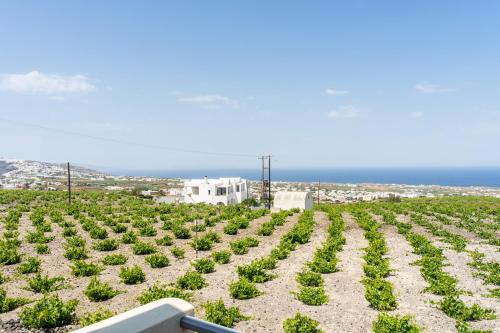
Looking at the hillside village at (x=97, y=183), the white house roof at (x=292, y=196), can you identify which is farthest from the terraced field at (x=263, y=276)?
the hillside village at (x=97, y=183)

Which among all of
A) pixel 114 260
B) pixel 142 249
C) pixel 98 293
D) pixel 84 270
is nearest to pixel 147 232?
pixel 142 249

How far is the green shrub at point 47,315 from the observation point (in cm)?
874

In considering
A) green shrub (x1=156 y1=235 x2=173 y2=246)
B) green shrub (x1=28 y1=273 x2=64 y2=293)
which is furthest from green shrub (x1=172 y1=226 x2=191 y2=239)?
green shrub (x1=28 y1=273 x2=64 y2=293)

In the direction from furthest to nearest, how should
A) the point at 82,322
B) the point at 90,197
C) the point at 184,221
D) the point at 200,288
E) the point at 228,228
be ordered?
the point at 90,197, the point at 184,221, the point at 228,228, the point at 200,288, the point at 82,322

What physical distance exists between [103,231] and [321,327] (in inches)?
625

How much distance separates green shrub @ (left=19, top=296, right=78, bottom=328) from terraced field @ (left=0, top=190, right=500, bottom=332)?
3cm

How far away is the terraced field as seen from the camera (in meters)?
9.33

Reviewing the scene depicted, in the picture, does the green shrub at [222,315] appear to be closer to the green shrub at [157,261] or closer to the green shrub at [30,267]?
the green shrub at [157,261]

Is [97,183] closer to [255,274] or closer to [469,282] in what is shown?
[255,274]

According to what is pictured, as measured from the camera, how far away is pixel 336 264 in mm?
15008

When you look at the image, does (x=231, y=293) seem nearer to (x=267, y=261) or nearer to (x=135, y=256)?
(x=267, y=261)

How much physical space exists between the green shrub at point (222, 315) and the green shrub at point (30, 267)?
9212 mm

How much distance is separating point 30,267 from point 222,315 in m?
10.0

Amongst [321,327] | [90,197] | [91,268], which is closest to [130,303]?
[91,268]
